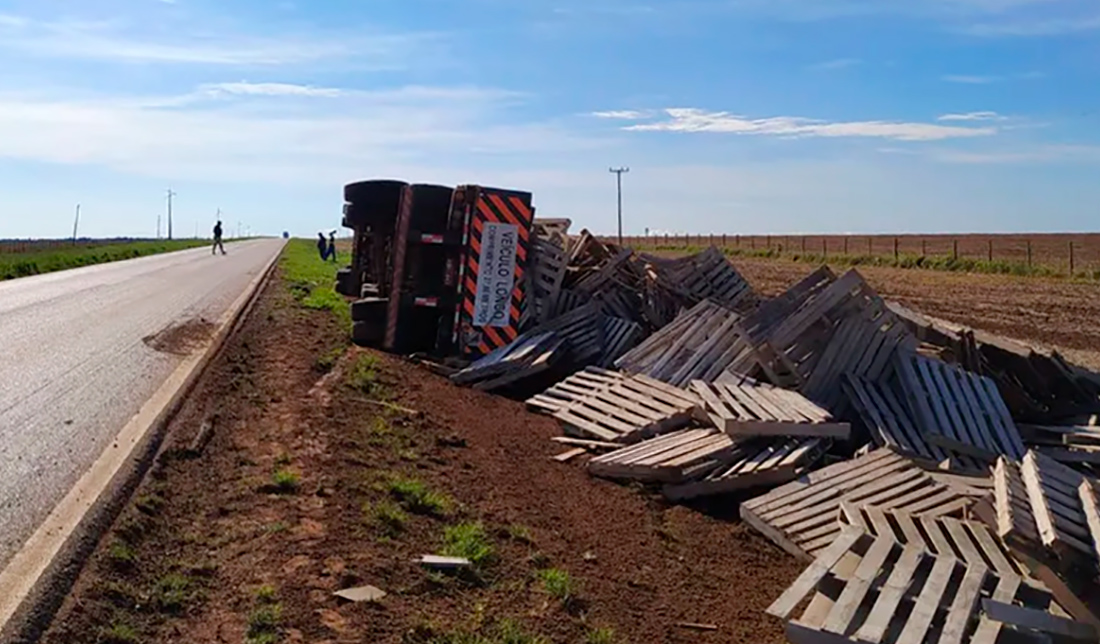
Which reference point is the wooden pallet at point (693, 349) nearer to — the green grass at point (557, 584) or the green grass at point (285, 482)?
the green grass at point (285, 482)

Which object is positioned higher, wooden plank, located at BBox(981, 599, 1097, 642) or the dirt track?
the dirt track

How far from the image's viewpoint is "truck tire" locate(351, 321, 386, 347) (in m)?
14.3

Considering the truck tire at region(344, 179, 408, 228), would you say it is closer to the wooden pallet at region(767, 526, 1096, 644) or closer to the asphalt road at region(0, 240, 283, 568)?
the asphalt road at region(0, 240, 283, 568)

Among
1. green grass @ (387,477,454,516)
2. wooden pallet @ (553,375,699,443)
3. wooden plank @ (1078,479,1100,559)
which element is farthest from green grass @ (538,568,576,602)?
wooden pallet @ (553,375,699,443)

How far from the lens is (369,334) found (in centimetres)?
1429

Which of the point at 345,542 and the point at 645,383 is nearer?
the point at 345,542

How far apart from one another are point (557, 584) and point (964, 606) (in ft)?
6.26

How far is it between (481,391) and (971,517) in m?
6.24

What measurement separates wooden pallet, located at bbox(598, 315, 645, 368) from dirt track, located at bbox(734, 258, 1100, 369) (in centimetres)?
680

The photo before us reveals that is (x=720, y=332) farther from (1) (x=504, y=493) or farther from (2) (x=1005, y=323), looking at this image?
(2) (x=1005, y=323)

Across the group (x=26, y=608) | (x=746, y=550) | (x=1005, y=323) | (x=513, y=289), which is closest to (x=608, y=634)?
(x=746, y=550)

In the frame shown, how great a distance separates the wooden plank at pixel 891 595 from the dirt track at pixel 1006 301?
10999 mm

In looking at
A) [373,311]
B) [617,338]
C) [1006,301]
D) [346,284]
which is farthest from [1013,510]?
[1006,301]

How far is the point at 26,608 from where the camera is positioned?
4.62m
